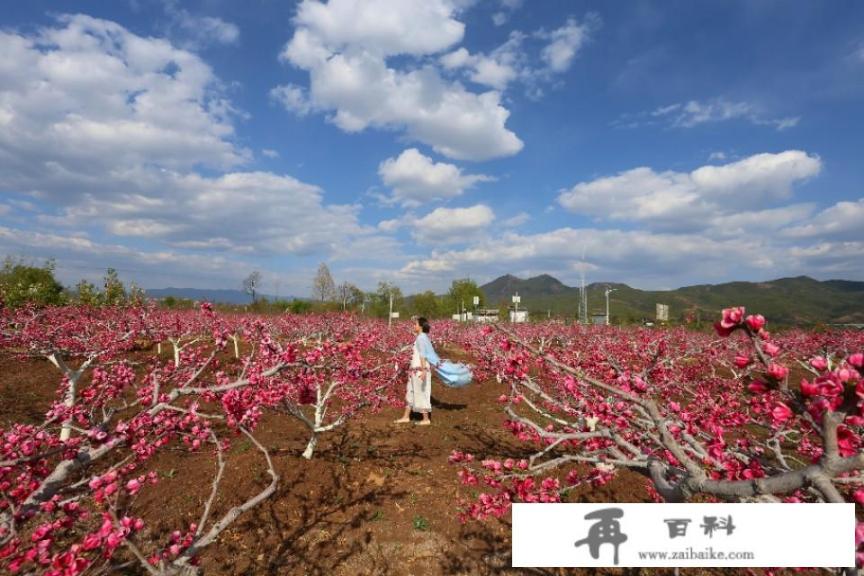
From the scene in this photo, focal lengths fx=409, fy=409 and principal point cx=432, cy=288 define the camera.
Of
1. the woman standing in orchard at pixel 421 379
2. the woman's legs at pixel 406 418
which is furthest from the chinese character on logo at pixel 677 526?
the woman's legs at pixel 406 418

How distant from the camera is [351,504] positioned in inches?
214

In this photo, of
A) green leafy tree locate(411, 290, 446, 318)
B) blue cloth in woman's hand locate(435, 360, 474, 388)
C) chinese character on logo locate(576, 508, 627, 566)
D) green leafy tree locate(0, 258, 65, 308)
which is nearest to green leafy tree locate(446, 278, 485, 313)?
green leafy tree locate(411, 290, 446, 318)

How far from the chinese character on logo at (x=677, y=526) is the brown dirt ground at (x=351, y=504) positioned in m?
3.20

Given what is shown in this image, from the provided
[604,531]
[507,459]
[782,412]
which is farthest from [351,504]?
[782,412]

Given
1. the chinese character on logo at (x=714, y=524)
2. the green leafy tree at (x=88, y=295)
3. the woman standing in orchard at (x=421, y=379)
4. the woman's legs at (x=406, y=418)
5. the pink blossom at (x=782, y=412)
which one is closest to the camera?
the pink blossom at (x=782, y=412)

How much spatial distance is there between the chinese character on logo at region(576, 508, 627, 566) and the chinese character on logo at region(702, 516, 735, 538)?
32 cm

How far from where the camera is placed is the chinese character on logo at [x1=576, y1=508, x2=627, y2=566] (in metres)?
1.79

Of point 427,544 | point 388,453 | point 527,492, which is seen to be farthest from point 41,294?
point 527,492

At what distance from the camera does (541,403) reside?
10.7m

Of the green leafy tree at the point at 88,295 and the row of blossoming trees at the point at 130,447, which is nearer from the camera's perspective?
the row of blossoming trees at the point at 130,447

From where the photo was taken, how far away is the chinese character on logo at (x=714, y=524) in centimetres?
171

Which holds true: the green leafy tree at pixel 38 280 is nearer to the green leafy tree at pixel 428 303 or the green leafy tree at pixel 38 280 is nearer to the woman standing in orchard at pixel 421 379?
the woman standing in orchard at pixel 421 379

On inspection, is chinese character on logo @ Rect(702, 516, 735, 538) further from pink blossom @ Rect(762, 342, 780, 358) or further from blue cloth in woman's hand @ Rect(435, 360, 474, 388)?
blue cloth in woman's hand @ Rect(435, 360, 474, 388)

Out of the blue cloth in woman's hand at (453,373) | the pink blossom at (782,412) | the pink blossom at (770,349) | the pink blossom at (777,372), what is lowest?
the blue cloth in woman's hand at (453,373)
